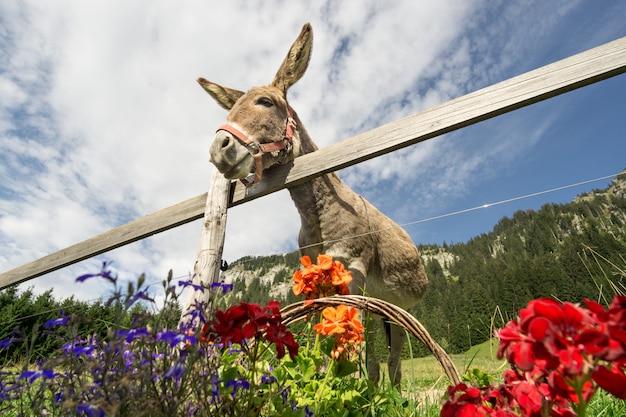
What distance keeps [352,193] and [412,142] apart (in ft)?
4.73

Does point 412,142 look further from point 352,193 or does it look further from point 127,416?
point 127,416

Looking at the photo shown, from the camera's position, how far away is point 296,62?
13.0ft

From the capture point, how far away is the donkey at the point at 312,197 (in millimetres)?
3316

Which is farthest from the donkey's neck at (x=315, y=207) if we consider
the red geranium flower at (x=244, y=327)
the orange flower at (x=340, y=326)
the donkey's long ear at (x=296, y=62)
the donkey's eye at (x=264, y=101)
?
the red geranium flower at (x=244, y=327)

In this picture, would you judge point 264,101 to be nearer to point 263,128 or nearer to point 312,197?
point 263,128

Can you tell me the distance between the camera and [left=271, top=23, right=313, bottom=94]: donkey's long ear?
149 inches

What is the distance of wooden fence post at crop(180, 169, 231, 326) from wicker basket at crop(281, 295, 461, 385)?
161 cm

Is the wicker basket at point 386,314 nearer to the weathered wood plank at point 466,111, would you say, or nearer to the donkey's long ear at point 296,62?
the weathered wood plank at point 466,111

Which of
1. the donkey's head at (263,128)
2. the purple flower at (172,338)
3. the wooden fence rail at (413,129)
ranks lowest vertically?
the purple flower at (172,338)

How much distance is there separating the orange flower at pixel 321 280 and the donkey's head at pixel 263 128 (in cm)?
180

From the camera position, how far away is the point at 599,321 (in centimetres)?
58

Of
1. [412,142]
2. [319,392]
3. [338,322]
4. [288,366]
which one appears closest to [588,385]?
[338,322]

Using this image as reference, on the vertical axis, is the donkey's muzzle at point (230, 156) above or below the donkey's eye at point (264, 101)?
below

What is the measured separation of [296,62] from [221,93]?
108cm
